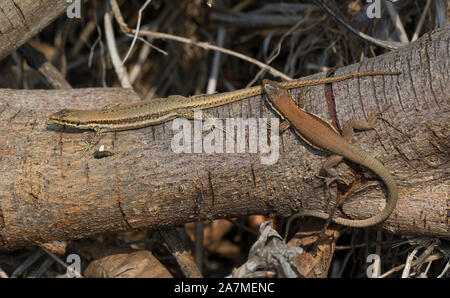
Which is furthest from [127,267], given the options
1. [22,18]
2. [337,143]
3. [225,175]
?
[22,18]

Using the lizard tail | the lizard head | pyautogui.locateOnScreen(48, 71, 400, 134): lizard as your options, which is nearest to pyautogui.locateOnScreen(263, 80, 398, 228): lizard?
the lizard tail

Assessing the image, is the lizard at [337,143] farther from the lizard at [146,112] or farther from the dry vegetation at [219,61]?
the dry vegetation at [219,61]

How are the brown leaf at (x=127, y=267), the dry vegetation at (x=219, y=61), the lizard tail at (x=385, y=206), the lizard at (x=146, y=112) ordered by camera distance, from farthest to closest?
the dry vegetation at (x=219, y=61), the brown leaf at (x=127, y=267), the lizard at (x=146, y=112), the lizard tail at (x=385, y=206)

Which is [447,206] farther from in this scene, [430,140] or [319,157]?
[319,157]

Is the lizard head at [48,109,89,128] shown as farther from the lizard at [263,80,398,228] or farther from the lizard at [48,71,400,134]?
the lizard at [263,80,398,228]

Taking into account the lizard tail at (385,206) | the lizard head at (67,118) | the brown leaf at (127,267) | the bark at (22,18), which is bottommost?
the brown leaf at (127,267)

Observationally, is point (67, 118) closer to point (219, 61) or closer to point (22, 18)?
point (22, 18)

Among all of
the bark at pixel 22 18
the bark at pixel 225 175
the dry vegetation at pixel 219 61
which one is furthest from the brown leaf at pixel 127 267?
the bark at pixel 22 18
